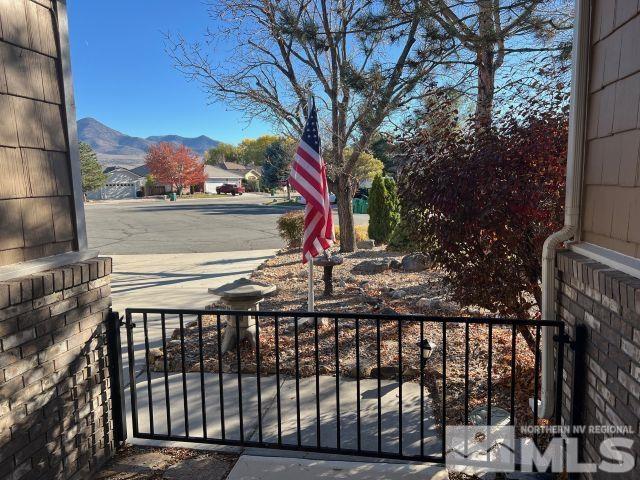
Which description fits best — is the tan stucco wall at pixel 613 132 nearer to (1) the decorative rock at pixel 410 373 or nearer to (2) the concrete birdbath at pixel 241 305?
(1) the decorative rock at pixel 410 373

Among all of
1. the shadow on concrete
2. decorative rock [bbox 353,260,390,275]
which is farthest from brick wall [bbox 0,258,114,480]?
decorative rock [bbox 353,260,390,275]

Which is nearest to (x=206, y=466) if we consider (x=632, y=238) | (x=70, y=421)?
(x=70, y=421)

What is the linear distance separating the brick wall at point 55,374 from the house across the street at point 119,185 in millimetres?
70966

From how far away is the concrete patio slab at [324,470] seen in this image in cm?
263

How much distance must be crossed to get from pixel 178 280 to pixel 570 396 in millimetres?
7621

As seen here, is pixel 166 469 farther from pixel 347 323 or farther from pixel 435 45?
pixel 435 45

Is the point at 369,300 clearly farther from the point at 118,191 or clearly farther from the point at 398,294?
the point at 118,191

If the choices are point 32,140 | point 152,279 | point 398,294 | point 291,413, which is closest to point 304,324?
point 398,294

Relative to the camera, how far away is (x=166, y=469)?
2.76 metres

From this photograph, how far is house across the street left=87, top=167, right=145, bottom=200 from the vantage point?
68750 mm

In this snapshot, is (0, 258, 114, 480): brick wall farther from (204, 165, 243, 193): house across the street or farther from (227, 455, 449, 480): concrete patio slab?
(204, 165, 243, 193): house across the street

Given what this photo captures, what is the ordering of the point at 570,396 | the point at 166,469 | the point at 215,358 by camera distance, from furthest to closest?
the point at 215,358
the point at 166,469
the point at 570,396

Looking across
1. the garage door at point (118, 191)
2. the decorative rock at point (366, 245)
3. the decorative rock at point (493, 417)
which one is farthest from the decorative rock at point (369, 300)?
the garage door at point (118, 191)

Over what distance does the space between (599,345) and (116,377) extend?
2742mm
